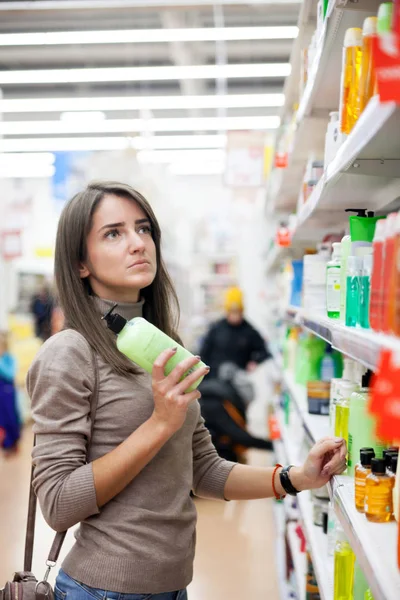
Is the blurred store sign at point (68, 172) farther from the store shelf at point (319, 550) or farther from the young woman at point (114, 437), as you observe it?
the young woman at point (114, 437)

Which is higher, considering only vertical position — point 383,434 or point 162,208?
point 162,208

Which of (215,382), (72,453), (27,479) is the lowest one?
(27,479)

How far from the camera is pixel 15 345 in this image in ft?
33.8

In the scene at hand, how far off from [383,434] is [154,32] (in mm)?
5392

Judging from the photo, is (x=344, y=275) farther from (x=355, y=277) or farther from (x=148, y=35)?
(x=148, y=35)

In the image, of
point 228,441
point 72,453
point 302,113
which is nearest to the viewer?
point 72,453

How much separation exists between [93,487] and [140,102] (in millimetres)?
7534

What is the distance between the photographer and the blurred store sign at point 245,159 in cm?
867

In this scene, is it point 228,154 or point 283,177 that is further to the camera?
point 228,154

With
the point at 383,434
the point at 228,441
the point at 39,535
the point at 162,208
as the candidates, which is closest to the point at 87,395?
the point at 383,434

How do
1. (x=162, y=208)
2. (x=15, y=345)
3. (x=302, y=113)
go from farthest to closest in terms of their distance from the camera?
(x=15, y=345)
(x=162, y=208)
(x=302, y=113)

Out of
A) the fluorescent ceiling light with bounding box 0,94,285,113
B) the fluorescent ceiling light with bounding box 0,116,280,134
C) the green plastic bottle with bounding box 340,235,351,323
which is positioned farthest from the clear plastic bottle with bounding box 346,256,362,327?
the fluorescent ceiling light with bounding box 0,116,280,134

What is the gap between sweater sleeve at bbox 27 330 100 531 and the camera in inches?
64.7

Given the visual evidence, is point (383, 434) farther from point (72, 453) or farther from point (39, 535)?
point (39, 535)
